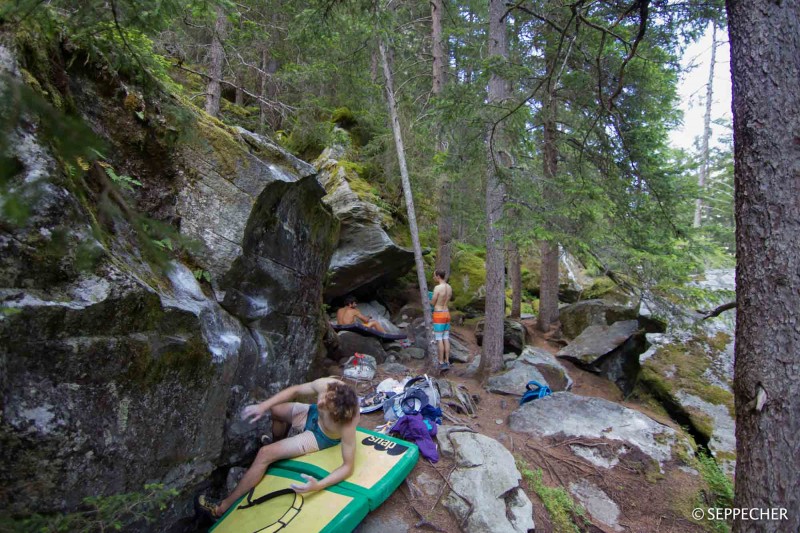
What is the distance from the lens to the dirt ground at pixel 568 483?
3826 mm

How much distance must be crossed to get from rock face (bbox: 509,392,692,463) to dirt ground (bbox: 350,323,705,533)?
0.50 feet

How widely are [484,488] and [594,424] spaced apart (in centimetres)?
254

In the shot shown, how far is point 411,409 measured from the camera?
511 cm

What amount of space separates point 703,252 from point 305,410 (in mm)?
7856

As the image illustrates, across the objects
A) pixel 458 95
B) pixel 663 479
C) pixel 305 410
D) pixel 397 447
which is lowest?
pixel 663 479

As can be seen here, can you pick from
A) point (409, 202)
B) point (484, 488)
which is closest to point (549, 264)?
point (409, 202)

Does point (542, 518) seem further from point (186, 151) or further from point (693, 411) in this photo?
point (186, 151)

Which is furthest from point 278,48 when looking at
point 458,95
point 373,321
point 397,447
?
point 397,447

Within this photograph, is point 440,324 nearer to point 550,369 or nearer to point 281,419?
point 550,369

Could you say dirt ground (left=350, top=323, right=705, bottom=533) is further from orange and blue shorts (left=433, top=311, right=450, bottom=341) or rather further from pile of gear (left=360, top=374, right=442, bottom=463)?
orange and blue shorts (left=433, top=311, right=450, bottom=341)

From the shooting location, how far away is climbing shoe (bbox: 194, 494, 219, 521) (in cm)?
346

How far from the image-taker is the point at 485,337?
307 inches

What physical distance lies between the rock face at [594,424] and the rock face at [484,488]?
139cm

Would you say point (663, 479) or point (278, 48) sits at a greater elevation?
point (278, 48)
